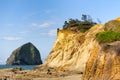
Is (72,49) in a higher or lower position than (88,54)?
higher

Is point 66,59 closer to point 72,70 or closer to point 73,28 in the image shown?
point 72,70

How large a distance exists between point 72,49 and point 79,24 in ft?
70.4

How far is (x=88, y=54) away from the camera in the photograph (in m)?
81.6

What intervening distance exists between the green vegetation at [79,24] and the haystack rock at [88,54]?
3.52m

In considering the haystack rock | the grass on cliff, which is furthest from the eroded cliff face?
the grass on cliff

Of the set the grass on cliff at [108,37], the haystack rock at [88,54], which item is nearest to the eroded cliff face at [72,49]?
the haystack rock at [88,54]

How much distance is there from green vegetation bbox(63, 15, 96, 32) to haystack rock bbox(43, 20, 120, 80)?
3521 mm

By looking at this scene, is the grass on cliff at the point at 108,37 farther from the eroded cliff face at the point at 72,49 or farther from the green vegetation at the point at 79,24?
the green vegetation at the point at 79,24

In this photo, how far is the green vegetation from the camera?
11675 centimetres

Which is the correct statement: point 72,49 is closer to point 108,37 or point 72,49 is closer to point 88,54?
point 88,54

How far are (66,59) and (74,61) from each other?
8841 mm

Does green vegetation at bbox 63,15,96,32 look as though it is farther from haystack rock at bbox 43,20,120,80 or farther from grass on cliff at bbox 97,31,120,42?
grass on cliff at bbox 97,31,120,42

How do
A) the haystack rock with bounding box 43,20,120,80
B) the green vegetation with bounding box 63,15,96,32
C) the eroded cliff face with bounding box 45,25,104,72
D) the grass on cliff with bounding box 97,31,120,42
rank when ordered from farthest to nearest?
the green vegetation with bounding box 63,15,96,32 → the eroded cliff face with bounding box 45,25,104,72 → the grass on cliff with bounding box 97,31,120,42 → the haystack rock with bounding box 43,20,120,80

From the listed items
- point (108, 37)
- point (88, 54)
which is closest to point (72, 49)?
point (88, 54)
